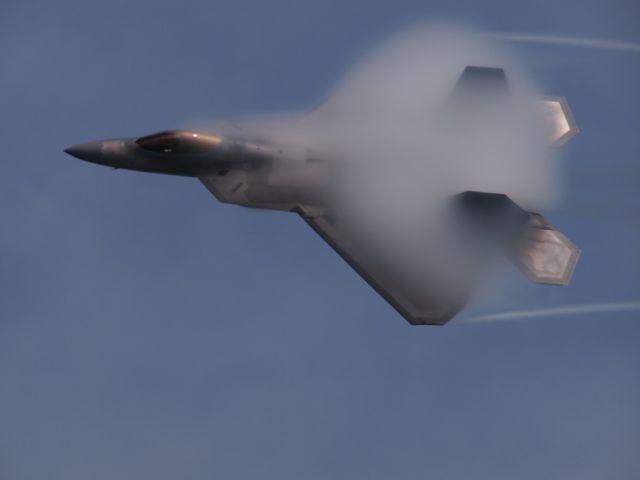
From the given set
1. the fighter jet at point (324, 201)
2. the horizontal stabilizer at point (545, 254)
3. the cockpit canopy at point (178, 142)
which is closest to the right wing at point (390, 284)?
the fighter jet at point (324, 201)

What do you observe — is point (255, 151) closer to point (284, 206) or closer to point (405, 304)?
point (284, 206)

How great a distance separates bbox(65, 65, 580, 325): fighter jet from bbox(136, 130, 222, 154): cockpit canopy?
0.03m

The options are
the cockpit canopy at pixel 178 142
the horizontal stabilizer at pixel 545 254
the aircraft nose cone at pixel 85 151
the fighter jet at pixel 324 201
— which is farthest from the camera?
the horizontal stabilizer at pixel 545 254

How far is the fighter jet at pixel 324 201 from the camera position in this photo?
45719 millimetres

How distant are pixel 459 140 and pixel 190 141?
33.4ft

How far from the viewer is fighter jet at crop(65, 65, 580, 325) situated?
4572 cm

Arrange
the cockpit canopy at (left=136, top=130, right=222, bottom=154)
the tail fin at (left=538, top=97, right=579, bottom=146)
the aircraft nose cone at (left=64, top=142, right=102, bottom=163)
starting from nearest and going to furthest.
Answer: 1. the cockpit canopy at (left=136, top=130, right=222, bottom=154)
2. the aircraft nose cone at (left=64, top=142, right=102, bottom=163)
3. the tail fin at (left=538, top=97, right=579, bottom=146)

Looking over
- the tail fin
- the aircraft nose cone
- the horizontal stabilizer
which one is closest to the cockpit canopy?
the aircraft nose cone

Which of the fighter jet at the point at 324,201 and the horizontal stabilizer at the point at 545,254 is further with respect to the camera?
the horizontal stabilizer at the point at 545,254

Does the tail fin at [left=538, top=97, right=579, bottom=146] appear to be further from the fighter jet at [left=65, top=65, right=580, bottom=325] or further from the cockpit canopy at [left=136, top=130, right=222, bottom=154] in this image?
the cockpit canopy at [left=136, top=130, right=222, bottom=154]

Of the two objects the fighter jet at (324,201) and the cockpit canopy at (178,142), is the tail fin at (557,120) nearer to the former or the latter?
the fighter jet at (324,201)

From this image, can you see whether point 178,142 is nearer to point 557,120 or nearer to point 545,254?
point 545,254

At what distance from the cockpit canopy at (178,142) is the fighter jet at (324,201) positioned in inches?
1.3

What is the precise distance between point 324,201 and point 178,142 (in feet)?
18.6
